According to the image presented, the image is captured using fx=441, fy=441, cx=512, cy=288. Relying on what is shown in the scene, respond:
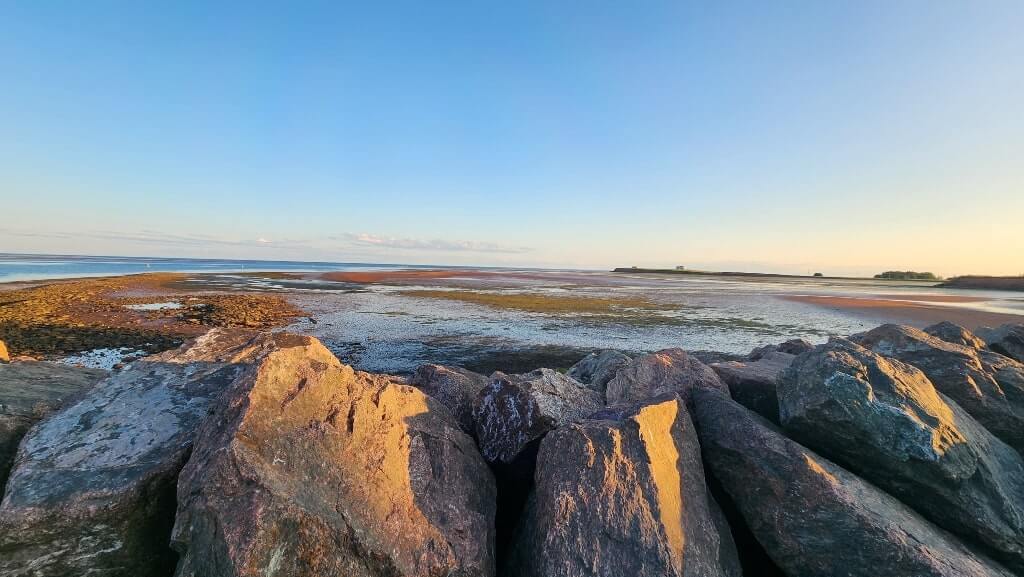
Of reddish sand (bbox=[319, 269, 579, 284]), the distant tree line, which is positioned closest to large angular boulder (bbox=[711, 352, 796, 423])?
A: reddish sand (bbox=[319, 269, 579, 284])

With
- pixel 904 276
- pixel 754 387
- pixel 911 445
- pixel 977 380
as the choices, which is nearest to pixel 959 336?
pixel 977 380

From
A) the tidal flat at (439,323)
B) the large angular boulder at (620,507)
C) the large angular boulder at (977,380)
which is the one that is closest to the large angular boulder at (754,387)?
the large angular boulder at (977,380)

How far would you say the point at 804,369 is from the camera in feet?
17.7

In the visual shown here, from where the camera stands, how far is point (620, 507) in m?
3.97

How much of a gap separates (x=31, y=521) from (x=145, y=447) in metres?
0.83

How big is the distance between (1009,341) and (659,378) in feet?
30.6

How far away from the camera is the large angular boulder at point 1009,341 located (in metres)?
→ 9.60

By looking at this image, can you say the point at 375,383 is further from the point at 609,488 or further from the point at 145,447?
the point at 609,488

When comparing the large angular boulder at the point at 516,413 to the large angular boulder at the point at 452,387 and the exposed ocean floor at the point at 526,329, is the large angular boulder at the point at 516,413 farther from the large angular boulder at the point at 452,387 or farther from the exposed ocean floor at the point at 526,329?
the exposed ocean floor at the point at 526,329

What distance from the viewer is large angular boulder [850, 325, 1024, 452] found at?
5.93 metres

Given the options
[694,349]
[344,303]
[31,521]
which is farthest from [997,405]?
[344,303]

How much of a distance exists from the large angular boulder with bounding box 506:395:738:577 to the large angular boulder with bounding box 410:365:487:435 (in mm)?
Result: 1884

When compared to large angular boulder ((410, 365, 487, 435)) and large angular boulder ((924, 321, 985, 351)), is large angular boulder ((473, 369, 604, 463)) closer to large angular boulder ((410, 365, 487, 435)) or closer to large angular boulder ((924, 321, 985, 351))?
large angular boulder ((410, 365, 487, 435))

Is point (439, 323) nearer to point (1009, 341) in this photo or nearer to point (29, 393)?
point (29, 393)
